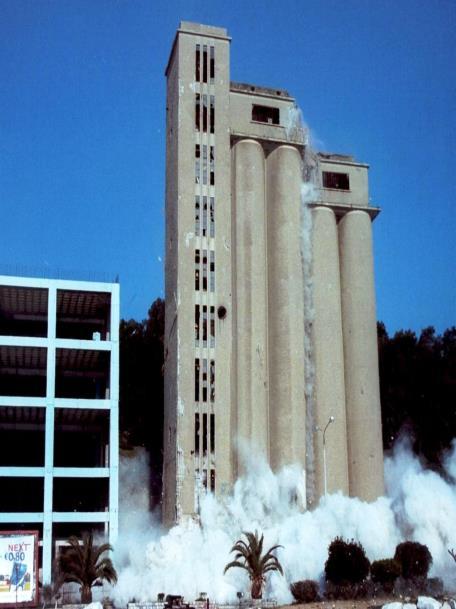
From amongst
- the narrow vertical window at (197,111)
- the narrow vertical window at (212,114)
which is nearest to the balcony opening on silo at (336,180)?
the narrow vertical window at (212,114)

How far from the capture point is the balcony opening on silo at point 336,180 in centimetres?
7425

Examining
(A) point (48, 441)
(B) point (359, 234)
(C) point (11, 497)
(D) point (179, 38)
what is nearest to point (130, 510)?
(C) point (11, 497)

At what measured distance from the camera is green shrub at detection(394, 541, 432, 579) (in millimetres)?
48594

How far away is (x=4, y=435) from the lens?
69312mm

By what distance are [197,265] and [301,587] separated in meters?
25.7

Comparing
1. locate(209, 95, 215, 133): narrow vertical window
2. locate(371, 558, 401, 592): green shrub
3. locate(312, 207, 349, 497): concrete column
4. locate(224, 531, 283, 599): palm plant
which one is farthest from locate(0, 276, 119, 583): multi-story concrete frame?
locate(371, 558, 401, 592): green shrub

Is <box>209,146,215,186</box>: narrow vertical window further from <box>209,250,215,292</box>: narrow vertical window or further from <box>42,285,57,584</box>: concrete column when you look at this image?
<box>42,285,57,584</box>: concrete column

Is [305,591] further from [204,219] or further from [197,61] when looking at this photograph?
[197,61]

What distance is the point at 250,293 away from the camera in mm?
66750

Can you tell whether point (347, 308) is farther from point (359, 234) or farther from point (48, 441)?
point (48, 441)

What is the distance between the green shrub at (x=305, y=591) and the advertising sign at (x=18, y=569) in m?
12.6

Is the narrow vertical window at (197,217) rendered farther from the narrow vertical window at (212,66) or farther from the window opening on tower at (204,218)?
the narrow vertical window at (212,66)

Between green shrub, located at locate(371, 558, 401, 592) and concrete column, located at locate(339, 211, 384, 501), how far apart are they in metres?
19.2

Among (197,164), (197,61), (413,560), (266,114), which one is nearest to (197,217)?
(197,164)
